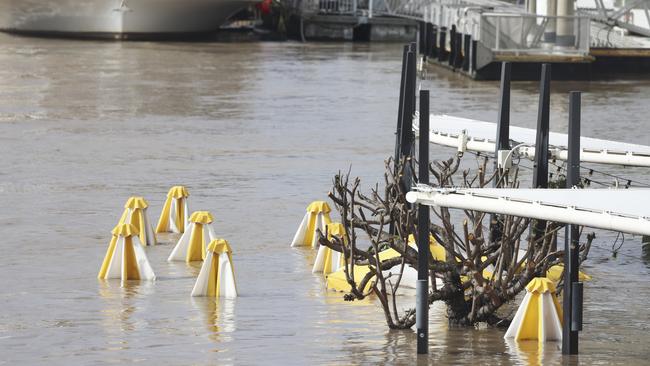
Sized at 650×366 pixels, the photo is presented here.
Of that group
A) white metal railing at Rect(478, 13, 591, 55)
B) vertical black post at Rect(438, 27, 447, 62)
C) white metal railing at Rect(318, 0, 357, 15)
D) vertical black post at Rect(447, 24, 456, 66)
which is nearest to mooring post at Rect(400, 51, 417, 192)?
white metal railing at Rect(478, 13, 591, 55)

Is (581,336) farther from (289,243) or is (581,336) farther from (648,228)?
(289,243)

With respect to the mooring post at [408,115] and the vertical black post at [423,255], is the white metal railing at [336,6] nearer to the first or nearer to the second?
the mooring post at [408,115]

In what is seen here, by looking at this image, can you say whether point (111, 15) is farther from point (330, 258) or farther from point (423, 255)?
point (423, 255)

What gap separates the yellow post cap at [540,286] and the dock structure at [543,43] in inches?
928

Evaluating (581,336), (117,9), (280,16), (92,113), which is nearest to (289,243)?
(581,336)

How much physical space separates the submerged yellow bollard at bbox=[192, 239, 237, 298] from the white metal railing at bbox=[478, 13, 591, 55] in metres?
23.4

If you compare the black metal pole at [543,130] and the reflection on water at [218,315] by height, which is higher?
the black metal pole at [543,130]

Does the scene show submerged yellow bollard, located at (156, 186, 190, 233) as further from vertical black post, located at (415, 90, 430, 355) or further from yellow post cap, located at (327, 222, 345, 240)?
vertical black post, located at (415, 90, 430, 355)

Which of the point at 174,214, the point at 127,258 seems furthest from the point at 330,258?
the point at 174,214

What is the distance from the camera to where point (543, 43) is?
117ft

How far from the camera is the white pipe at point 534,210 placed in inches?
384

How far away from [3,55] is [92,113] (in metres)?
16.9

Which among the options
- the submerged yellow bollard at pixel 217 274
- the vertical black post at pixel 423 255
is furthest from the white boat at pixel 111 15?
the vertical black post at pixel 423 255

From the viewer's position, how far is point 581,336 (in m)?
11.5
